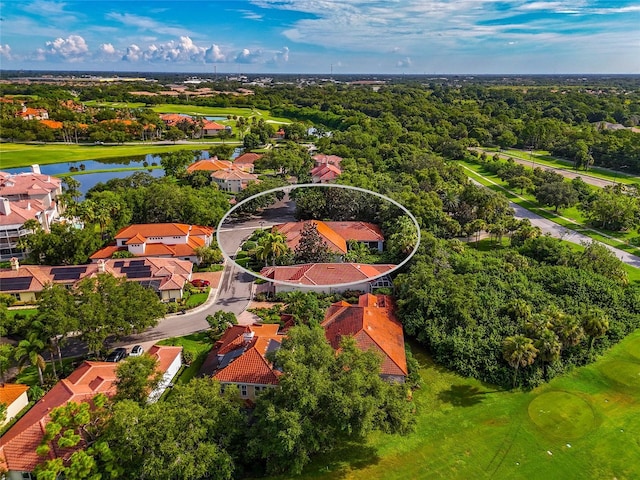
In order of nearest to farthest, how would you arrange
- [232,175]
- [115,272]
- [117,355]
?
[117,355] < [115,272] < [232,175]

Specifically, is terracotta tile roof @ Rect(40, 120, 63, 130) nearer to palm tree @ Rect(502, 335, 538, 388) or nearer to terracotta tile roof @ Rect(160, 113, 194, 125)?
terracotta tile roof @ Rect(160, 113, 194, 125)

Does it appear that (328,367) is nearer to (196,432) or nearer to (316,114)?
(196,432)

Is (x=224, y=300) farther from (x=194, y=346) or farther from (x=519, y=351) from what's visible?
(x=519, y=351)

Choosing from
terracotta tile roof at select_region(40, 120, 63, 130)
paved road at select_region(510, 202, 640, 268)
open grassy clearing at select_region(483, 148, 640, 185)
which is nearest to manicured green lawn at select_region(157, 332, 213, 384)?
paved road at select_region(510, 202, 640, 268)

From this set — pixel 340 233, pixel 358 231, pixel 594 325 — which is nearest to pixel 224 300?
pixel 340 233

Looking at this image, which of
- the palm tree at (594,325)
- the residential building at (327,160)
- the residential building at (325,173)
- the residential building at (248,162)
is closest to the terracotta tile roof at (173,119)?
the residential building at (248,162)

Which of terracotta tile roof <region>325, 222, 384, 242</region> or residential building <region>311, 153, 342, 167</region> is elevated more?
residential building <region>311, 153, 342, 167</region>
